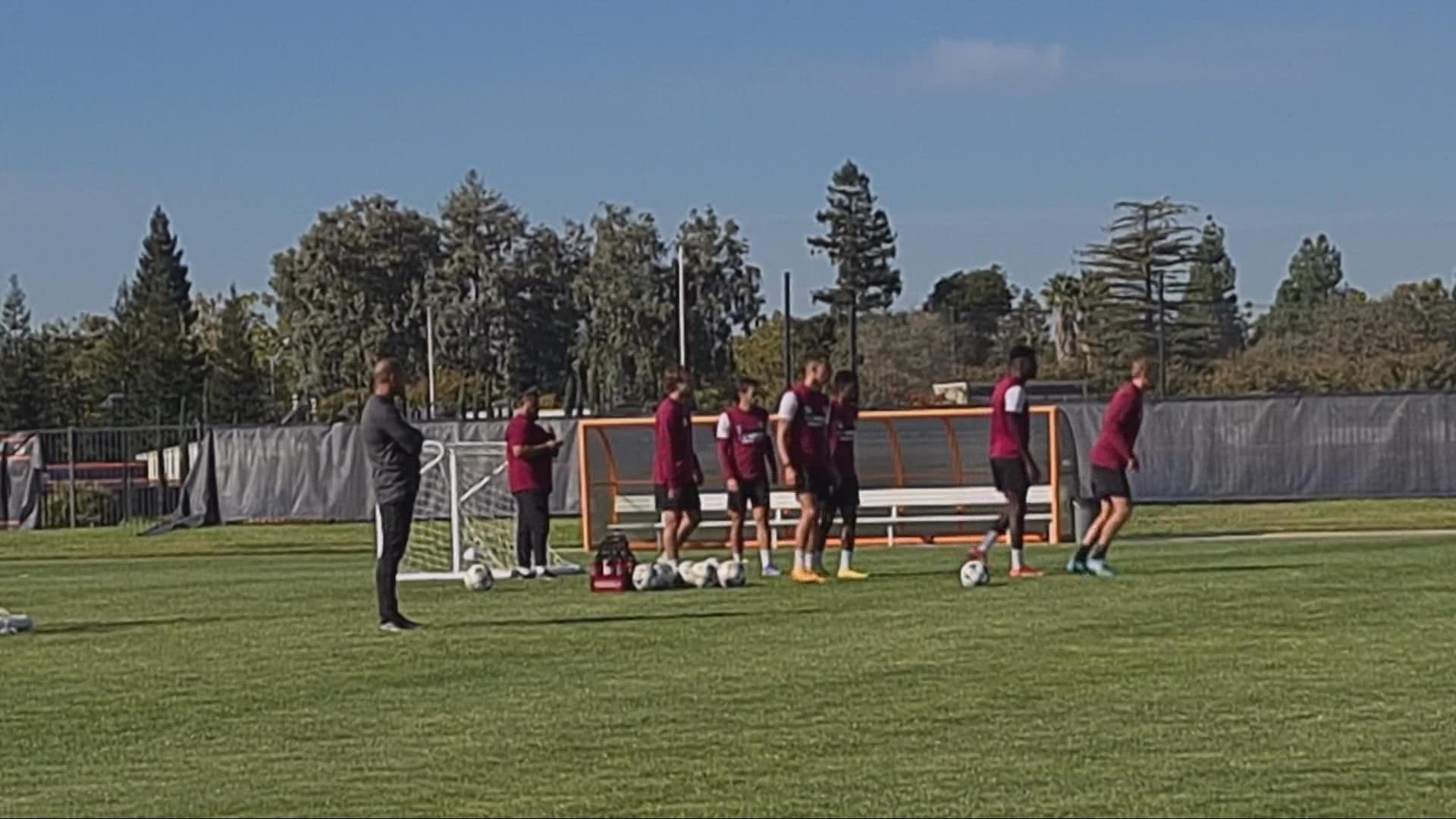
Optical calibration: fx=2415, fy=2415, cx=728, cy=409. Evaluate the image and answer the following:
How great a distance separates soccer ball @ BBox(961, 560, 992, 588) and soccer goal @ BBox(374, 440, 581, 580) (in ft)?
16.4

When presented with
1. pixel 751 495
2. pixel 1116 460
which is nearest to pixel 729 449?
pixel 751 495

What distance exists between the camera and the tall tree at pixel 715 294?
85.7 metres

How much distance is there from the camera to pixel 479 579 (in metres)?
21.2

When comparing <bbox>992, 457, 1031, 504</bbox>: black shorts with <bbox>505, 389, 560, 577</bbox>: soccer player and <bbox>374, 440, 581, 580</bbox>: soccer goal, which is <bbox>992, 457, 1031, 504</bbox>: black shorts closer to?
<bbox>505, 389, 560, 577</bbox>: soccer player

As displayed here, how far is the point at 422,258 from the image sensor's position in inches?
3383

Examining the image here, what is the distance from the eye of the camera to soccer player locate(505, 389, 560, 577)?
76.2 ft

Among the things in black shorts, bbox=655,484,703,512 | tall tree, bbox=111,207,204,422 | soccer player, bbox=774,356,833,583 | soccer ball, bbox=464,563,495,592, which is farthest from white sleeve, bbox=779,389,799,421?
tall tree, bbox=111,207,204,422

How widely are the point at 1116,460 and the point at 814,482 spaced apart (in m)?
2.59

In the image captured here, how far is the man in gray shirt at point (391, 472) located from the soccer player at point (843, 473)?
16.6ft

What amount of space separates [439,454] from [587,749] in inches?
581

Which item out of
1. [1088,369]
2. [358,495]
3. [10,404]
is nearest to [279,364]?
[10,404]

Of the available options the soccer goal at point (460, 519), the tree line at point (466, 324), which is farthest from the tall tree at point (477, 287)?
the soccer goal at point (460, 519)

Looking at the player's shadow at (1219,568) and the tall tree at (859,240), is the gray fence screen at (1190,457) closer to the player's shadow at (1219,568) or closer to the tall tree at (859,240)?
the player's shadow at (1219,568)

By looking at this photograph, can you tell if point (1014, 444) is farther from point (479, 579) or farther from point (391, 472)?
point (391, 472)
